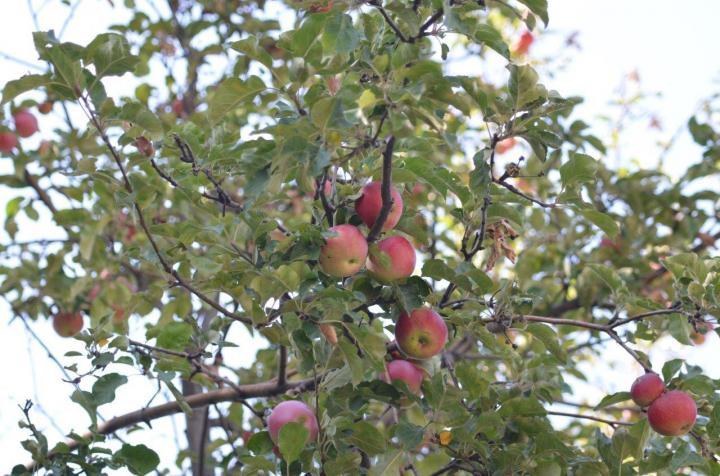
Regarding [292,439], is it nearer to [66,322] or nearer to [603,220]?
[603,220]

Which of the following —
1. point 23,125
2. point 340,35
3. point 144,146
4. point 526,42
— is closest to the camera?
point 340,35

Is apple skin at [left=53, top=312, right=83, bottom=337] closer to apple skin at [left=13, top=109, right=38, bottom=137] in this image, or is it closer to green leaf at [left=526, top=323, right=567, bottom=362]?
apple skin at [left=13, top=109, right=38, bottom=137]

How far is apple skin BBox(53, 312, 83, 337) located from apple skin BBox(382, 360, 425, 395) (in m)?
2.06

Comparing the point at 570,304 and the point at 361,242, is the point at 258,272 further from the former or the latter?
the point at 570,304

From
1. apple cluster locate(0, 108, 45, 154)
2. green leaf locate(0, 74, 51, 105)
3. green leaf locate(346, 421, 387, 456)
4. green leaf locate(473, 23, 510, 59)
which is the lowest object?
green leaf locate(346, 421, 387, 456)

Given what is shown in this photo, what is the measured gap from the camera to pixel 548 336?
1.85 metres

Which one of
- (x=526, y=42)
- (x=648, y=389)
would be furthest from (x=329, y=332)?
(x=526, y=42)

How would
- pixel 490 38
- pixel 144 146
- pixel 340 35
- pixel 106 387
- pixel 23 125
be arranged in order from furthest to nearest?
1. pixel 23 125
2. pixel 144 146
3. pixel 106 387
4. pixel 490 38
5. pixel 340 35

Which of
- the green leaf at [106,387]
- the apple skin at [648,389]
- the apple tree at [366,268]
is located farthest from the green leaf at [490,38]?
the green leaf at [106,387]

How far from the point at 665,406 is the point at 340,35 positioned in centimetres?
109

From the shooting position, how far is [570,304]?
3.47 metres

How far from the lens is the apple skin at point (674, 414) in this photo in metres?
1.83

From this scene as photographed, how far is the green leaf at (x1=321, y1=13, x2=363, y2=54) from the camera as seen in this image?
4.65 ft

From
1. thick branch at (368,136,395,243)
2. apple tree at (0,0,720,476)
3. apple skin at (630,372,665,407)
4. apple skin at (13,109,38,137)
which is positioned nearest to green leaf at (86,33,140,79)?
apple tree at (0,0,720,476)
